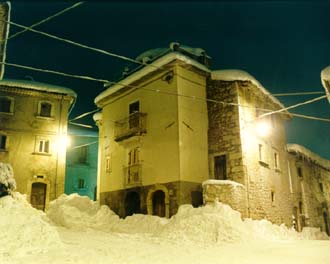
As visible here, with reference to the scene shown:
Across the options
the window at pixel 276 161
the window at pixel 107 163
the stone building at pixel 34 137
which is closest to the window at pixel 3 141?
the stone building at pixel 34 137

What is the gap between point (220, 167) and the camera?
665 inches

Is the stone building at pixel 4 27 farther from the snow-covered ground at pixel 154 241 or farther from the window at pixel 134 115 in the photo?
the window at pixel 134 115

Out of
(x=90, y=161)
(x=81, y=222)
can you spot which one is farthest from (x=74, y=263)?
(x=90, y=161)

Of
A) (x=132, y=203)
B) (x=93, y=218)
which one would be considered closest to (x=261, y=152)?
(x=132, y=203)

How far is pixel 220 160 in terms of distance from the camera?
16.9 m

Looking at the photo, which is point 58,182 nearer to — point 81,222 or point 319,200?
point 81,222

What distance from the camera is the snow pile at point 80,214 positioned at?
15820 millimetres

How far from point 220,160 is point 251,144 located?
1835 mm

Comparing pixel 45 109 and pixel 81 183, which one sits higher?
pixel 45 109

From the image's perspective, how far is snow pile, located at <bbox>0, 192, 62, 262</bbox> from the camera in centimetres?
817

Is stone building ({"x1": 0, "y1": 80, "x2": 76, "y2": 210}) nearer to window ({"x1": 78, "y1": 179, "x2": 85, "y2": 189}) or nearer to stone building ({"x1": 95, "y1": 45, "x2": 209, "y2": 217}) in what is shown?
stone building ({"x1": 95, "y1": 45, "x2": 209, "y2": 217})

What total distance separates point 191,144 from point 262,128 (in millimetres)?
4655

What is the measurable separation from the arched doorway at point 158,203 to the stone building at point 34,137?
8170 millimetres

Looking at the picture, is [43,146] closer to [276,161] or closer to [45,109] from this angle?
[45,109]
